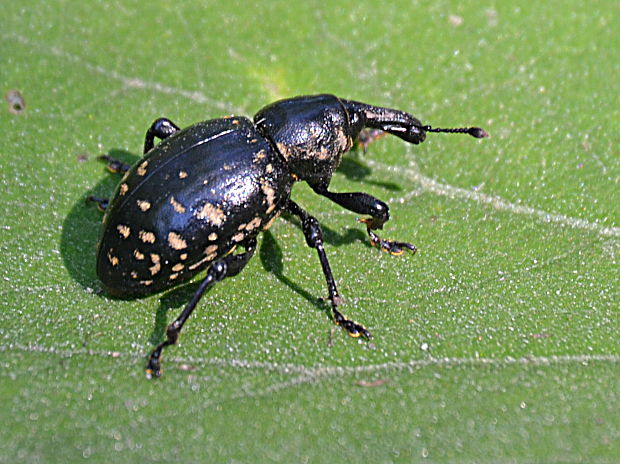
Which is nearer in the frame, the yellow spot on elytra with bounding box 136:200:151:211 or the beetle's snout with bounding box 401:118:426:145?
the yellow spot on elytra with bounding box 136:200:151:211

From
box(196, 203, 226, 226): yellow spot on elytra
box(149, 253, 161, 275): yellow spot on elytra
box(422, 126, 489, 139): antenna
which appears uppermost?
box(422, 126, 489, 139): antenna

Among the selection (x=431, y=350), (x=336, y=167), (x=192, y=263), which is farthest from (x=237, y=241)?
(x=431, y=350)

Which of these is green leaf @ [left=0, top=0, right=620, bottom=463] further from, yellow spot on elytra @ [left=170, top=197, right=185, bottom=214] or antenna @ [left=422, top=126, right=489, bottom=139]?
yellow spot on elytra @ [left=170, top=197, right=185, bottom=214]

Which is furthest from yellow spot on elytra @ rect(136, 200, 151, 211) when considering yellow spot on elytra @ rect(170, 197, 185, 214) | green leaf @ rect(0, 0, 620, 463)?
green leaf @ rect(0, 0, 620, 463)

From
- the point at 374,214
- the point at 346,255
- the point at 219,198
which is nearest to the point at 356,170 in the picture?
the point at 374,214

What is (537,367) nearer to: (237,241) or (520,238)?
(520,238)

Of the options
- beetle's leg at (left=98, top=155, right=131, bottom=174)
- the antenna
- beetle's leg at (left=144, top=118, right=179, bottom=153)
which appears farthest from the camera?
beetle's leg at (left=98, top=155, right=131, bottom=174)

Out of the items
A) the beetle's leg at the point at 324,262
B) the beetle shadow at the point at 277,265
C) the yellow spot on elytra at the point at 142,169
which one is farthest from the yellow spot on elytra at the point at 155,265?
the beetle's leg at the point at 324,262
